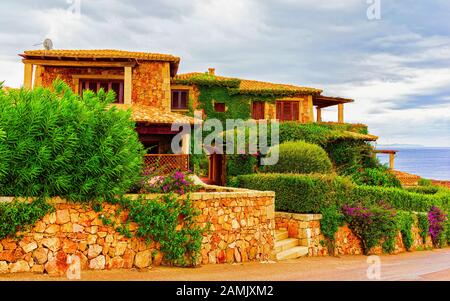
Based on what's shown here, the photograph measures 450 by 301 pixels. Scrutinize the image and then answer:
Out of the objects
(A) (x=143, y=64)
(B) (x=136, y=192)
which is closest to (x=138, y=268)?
(B) (x=136, y=192)

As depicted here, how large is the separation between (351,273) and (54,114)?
832 centimetres

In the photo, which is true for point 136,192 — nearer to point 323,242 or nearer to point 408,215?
point 323,242

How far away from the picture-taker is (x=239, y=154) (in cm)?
2352

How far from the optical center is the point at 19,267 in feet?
32.1

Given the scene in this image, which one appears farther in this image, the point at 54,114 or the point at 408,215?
the point at 408,215

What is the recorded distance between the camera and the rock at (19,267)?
32.0 feet

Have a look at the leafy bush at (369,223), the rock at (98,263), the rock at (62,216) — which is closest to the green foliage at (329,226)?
the leafy bush at (369,223)

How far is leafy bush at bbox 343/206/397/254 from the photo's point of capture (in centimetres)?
1667

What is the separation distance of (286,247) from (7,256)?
872 centimetres

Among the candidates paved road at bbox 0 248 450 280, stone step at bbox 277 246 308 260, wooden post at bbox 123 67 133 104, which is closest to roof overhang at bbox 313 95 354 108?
wooden post at bbox 123 67 133 104

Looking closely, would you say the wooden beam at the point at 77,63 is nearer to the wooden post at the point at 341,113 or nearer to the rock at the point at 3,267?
the rock at the point at 3,267

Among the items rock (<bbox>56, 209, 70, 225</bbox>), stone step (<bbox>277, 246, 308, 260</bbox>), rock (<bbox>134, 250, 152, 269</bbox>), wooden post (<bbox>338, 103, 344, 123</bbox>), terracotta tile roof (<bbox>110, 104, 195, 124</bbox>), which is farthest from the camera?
wooden post (<bbox>338, 103, 344, 123</bbox>)

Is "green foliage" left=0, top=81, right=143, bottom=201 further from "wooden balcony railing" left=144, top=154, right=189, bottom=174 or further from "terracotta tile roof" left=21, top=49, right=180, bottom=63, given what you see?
"terracotta tile roof" left=21, top=49, right=180, bottom=63

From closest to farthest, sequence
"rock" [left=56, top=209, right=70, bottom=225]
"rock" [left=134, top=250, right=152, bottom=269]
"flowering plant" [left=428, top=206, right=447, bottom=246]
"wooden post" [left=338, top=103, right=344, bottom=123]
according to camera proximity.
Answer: "rock" [left=56, top=209, right=70, bottom=225]
"rock" [left=134, top=250, right=152, bottom=269]
"flowering plant" [left=428, top=206, right=447, bottom=246]
"wooden post" [left=338, top=103, right=344, bottom=123]
